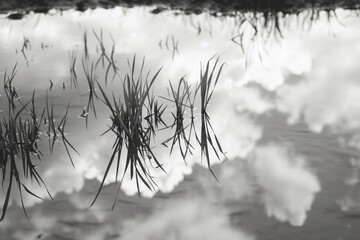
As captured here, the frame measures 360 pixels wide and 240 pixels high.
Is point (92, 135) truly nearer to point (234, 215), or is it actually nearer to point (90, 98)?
point (90, 98)

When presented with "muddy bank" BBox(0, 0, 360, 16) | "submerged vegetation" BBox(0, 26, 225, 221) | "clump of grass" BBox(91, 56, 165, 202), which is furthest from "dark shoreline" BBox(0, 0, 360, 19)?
"clump of grass" BBox(91, 56, 165, 202)

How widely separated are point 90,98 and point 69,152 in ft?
2.40

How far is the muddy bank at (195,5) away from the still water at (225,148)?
130 cm

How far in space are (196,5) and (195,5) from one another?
0.04 feet

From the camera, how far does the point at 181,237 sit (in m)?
1.51

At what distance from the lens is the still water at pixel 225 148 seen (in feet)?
5.21

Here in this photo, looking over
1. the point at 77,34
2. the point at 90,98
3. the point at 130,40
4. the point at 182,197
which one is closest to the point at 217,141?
the point at 182,197

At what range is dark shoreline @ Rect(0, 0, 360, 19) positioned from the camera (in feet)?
18.2

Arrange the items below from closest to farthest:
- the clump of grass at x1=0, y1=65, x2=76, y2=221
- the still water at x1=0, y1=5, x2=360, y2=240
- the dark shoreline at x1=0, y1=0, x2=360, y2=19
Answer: the still water at x1=0, y1=5, x2=360, y2=240 → the clump of grass at x1=0, y1=65, x2=76, y2=221 → the dark shoreline at x1=0, y1=0, x2=360, y2=19

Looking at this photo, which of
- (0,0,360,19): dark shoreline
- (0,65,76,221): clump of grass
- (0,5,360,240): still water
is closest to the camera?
(0,5,360,240): still water

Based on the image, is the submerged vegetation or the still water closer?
the still water

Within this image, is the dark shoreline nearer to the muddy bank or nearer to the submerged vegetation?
the muddy bank

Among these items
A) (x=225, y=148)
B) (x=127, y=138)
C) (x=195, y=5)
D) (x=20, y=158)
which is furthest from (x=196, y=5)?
(x=20, y=158)

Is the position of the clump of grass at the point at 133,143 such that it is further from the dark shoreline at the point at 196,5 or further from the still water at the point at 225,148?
the dark shoreline at the point at 196,5
